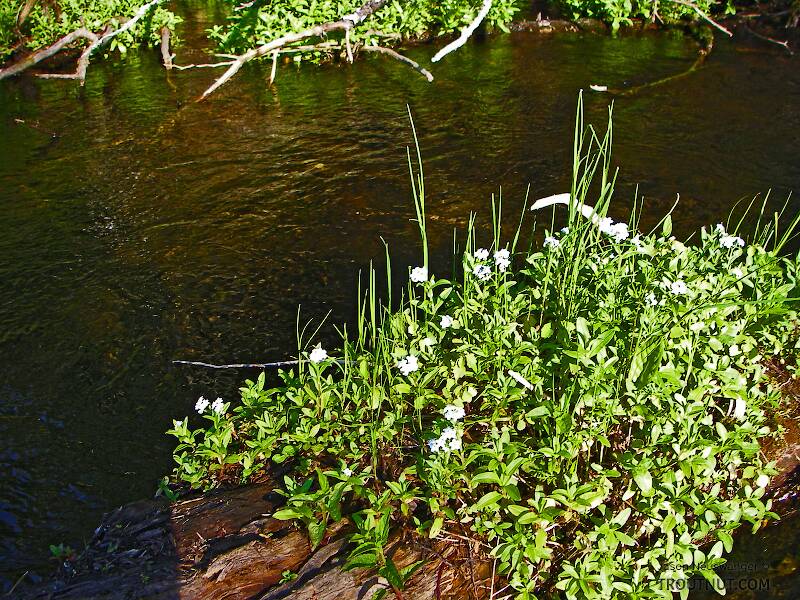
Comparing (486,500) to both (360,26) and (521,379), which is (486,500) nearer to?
(521,379)

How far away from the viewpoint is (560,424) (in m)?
2.93

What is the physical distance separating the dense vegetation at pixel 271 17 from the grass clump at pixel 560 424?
7.26m

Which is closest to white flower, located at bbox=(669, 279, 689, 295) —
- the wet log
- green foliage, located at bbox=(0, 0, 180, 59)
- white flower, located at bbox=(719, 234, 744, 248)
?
white flower, located at bbox=(719, 234, 744, 248)

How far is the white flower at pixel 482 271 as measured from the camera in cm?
348

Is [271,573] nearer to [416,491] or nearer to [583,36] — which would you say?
[416,491]

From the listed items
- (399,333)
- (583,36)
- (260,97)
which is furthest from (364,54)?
(399,333)

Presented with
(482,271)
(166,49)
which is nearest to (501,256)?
(482,271)

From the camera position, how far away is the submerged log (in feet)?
9.20

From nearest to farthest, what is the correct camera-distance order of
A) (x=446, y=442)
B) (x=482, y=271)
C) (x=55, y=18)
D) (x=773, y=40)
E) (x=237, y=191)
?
(x=446, y=442)
(x=482, y=271)
(x=237, y=191)
(x=55, y=18)
(x=773, y=40)

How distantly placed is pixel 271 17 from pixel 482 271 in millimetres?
7494

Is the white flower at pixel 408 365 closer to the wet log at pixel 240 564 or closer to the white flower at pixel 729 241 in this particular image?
the wet log at pixel 240 564

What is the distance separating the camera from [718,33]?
1157cm

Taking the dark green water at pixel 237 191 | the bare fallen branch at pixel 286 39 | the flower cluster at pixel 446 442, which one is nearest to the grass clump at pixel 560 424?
the flower cluster at pixel 446 442

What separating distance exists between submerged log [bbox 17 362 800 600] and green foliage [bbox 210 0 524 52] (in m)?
7.77
